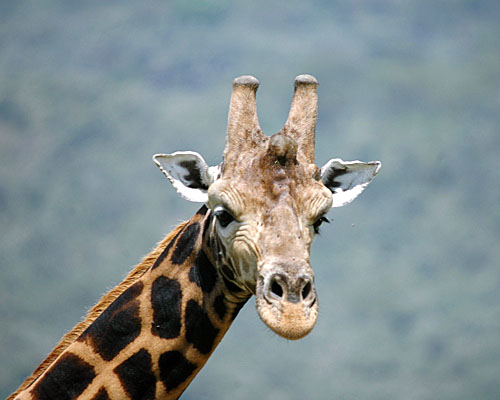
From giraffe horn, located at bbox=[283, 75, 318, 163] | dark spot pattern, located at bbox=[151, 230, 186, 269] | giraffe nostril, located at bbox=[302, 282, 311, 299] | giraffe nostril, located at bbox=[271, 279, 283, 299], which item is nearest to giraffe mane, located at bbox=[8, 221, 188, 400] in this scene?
dark spot pattern, located at bbox=[151, 230, 186, 269]

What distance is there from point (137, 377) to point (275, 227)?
6.40 feet

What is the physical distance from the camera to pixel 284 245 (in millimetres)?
5922

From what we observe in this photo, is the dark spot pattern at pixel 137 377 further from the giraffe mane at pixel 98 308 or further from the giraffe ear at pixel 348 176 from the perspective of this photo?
the giraffe ear at pixel 348 176

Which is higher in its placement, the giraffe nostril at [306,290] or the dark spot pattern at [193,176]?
the dark spot pattern at [193,176]

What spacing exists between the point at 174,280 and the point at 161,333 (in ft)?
1.54

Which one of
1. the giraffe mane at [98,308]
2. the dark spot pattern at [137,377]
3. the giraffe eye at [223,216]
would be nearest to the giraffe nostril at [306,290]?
the giraffe eye at [223,216]

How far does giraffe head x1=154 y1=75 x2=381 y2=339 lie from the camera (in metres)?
5.77

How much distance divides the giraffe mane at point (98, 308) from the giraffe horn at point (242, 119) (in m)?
1.30

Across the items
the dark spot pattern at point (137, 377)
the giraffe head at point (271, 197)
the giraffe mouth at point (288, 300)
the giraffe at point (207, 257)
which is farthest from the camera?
the dark spot pattern at point (137, 377)

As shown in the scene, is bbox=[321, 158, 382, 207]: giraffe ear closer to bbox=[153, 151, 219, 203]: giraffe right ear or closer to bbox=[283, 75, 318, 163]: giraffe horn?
bbox=[283, 75, 318, 163]: giraffe horn

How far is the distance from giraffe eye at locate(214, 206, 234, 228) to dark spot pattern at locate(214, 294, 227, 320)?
0.74m

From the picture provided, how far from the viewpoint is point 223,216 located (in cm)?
636

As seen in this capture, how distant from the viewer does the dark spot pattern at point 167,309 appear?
689 cm

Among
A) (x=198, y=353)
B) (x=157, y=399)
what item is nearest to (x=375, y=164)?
(x=198, y=353)
